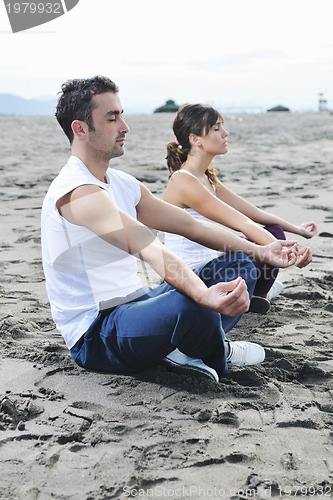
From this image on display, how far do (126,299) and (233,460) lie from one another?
0.87 m

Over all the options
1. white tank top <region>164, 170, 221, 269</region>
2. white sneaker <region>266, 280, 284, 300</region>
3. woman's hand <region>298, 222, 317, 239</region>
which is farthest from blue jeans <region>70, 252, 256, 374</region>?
woman's hand <region>298, 222, 317, 239</region>

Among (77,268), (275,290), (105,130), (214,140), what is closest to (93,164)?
(105,130)

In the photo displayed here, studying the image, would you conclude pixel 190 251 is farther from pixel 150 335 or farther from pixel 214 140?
pixel 150 335

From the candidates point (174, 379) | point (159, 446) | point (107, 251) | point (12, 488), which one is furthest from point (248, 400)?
point (12, 488)

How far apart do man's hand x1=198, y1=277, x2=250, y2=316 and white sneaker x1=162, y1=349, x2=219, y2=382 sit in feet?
1.26

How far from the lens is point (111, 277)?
9.30 ft

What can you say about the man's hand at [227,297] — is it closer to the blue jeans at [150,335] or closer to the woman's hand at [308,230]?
the blue jeans at [150,335]

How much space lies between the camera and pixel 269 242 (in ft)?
12.5

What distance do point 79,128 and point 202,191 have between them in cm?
109

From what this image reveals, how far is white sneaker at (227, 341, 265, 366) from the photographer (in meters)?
2.96

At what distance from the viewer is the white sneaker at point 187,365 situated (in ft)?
9.10

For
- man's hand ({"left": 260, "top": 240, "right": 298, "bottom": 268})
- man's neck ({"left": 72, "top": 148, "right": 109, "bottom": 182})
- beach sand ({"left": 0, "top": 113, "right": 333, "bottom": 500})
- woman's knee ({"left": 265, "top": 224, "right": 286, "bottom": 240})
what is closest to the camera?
beach sand ({"left": 0, "top": 113, "right": 333, "bottom": 500})

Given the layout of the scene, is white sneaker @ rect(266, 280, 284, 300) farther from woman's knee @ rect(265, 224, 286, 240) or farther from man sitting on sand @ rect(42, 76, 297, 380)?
man sitting on sand @ rect(42, 76, 297, 380)

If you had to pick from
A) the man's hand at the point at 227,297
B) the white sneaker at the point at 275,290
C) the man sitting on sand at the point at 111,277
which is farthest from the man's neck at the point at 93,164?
the white sneaker at the point at 275,290
